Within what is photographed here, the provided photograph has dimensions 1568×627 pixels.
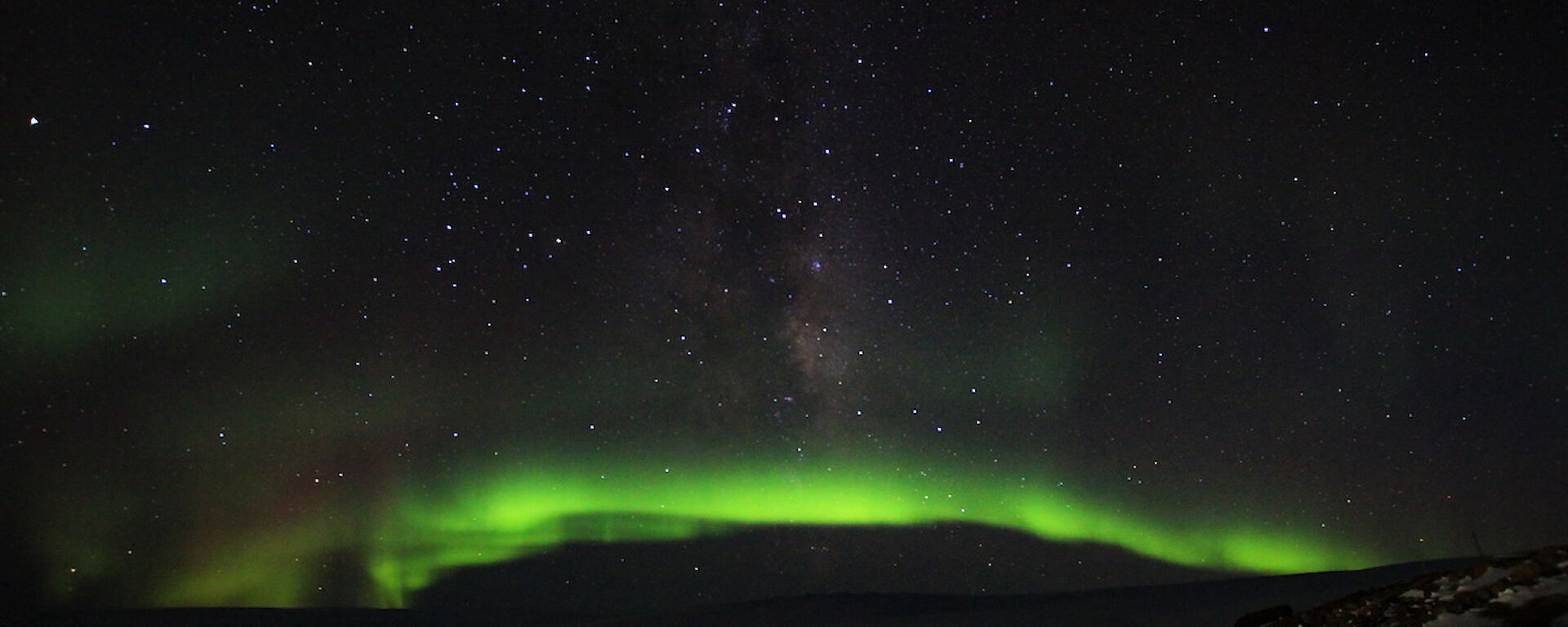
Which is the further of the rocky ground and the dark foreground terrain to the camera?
the dark foreground terrain

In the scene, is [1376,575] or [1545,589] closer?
[1545,589]

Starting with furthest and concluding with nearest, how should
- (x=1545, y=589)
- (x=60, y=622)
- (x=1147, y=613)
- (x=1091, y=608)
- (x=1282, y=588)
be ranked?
(x=60, y=622)
(x=1282, y=588)
(x=1091, y=608)
(x=1147, y=613)
(x=1545, y=589)

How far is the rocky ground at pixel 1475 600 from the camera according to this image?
7094 millimetres

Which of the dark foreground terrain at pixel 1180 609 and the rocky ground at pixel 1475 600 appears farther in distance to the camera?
the dark foreground terrain at pixel 1180 609

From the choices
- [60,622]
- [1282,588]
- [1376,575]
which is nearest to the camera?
[1282,588]

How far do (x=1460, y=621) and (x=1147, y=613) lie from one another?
443 inches

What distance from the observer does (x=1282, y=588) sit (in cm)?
2662

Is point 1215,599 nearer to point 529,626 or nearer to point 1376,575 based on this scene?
point 1376,575

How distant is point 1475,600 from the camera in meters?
7.89

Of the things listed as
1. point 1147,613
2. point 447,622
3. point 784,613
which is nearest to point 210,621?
point 447,622

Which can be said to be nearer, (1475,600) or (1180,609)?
(1475,600)

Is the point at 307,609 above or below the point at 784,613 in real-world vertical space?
above

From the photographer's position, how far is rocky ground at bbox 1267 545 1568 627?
7.09 meters

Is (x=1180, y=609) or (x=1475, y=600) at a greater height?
(x=1475, y=600)
